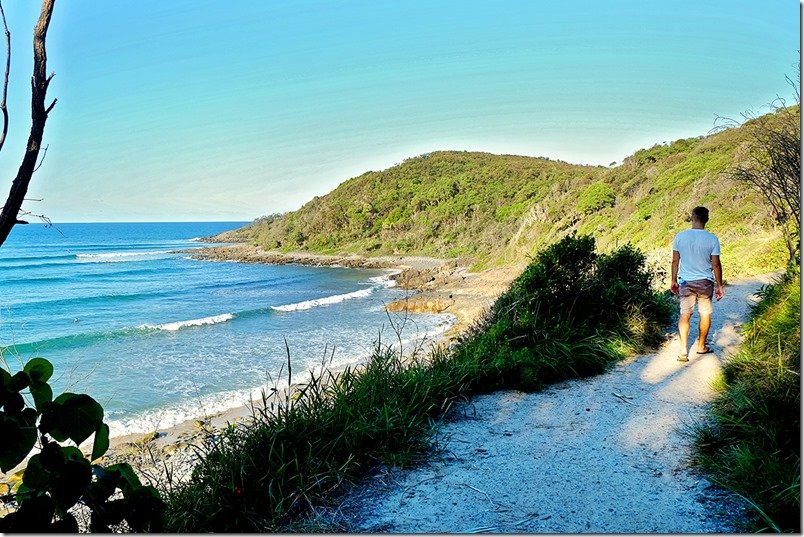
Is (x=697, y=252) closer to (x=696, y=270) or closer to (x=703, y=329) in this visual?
(x=696, y=270)

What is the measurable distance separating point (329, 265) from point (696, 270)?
164ft

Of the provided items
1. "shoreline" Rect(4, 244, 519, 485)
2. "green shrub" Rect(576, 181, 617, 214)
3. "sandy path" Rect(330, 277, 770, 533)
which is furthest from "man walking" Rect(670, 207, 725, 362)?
"green shrub" Rect(576, 181, 617, 214)

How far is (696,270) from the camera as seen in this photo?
247 inches

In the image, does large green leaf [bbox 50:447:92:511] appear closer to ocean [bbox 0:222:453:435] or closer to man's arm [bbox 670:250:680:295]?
ocean [bbox 0:222:453:435]

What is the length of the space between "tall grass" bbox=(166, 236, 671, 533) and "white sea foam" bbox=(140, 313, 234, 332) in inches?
752

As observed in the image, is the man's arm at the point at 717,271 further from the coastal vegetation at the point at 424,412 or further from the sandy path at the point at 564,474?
the sandy path at the point at 564,474

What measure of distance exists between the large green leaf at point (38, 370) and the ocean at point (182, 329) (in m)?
0.50

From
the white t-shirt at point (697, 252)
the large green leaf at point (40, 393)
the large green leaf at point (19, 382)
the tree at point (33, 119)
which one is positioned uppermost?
the tree at point (33, 119)

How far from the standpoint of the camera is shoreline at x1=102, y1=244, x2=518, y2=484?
7.42 meters

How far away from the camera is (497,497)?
147 inches

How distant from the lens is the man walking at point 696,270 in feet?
20.3

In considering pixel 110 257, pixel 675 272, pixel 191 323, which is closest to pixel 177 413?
pixel 675 272

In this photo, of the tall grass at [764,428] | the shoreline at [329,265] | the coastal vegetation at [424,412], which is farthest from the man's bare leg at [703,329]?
the shoreline at [329,265]

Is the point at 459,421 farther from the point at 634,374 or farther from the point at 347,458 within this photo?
the point at 634,374
